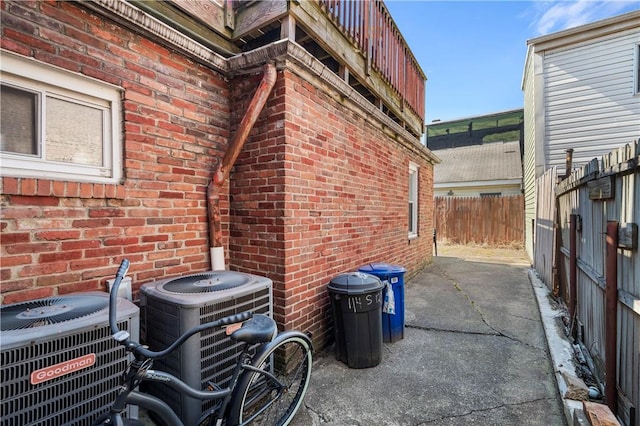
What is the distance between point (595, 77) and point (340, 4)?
8715mm

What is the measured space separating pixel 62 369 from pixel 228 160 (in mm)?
2134

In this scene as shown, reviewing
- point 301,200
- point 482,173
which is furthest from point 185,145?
point 482,173

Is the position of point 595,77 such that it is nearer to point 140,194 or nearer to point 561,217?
point 561,217

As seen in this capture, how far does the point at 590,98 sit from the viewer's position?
8438 millimetres

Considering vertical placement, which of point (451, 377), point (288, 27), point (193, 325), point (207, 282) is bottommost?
point (451, 377)

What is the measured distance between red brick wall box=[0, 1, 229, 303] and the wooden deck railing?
6.35 feet

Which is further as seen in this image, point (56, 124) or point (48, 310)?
point (56, 124)

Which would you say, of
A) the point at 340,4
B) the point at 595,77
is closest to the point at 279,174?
the point at 340,4

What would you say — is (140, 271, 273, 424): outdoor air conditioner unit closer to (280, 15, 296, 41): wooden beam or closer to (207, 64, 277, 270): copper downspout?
(207, 64, 277, 270): copper downspout

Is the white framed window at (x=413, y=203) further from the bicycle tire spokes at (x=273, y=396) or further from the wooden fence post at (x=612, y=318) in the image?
the bicycle tire spokes at (x=273, y=396)

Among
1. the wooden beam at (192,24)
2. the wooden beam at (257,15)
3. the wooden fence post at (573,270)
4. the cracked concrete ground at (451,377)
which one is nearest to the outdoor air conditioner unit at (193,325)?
the cracked concrete ground at (451,377)

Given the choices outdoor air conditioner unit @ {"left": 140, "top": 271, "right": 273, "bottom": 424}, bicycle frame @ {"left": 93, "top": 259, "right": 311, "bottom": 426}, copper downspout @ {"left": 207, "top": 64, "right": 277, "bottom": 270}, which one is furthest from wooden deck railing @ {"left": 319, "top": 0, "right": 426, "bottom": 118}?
bicycle frame @ {"left": 93, "top": 259, "right": 311, "bottom": 426}

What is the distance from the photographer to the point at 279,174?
311 centimetres

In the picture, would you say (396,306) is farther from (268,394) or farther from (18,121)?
(18,121)
